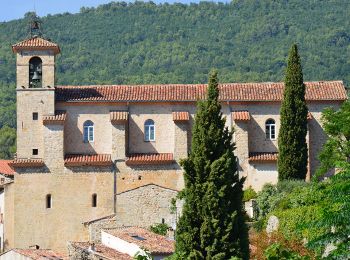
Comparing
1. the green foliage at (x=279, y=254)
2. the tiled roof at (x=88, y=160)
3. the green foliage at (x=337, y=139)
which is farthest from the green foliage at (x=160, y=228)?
the green foliage at (x=279, y=254)

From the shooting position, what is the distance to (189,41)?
155250mm

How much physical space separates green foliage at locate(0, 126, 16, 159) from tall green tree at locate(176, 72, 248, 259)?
7667 cm

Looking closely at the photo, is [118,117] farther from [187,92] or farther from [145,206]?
[145,206]

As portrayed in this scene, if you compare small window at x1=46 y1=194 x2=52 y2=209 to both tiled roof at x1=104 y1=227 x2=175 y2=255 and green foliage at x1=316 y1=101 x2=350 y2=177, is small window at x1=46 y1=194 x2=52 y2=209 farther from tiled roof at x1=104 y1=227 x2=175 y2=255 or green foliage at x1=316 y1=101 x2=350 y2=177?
green foliage at x1=316 y1=101 x2=350 y2=177

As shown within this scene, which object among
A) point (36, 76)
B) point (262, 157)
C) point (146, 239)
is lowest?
point (146, 239)

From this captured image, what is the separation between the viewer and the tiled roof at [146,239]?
158 feet

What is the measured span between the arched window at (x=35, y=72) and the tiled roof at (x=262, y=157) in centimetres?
1075

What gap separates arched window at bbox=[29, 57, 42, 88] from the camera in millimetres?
62406

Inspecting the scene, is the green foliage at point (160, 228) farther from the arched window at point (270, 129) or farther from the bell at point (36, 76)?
the bell at point (36, 76)

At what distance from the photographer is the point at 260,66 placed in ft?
447

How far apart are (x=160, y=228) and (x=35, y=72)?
10397 millimetres

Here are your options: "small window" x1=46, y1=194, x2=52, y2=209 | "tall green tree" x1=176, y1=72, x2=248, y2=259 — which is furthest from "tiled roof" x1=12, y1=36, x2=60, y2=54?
"tall green tree" x1=176, y1=72, x2=248, y2=259

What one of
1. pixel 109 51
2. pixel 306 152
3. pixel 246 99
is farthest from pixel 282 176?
pixel 109 51

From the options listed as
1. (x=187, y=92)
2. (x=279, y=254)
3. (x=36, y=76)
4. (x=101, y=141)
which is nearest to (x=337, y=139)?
(x=187, y=92)
